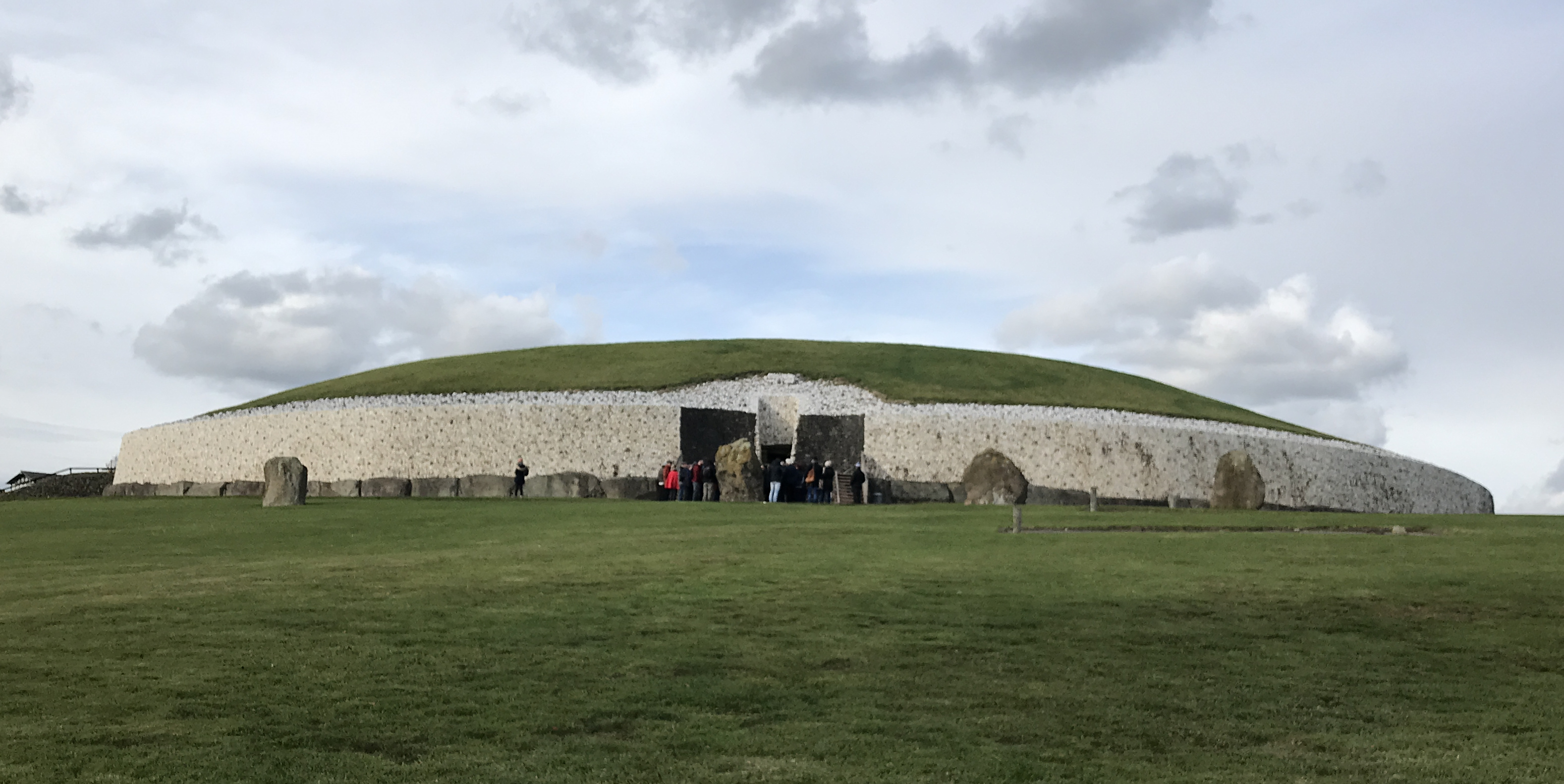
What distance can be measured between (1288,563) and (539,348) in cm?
3737

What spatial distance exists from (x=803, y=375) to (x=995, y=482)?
44.9 ft

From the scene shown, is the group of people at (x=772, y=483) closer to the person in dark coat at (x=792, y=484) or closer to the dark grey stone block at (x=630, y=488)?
the person in dark coat at (x=792, y=484)

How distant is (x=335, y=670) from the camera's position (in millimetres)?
9805

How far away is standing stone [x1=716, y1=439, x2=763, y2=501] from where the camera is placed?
31281 mm

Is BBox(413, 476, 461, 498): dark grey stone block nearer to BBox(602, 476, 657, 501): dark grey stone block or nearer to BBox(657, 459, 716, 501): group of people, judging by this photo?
BBox(602, 476, 657, 501): dark grey stone block

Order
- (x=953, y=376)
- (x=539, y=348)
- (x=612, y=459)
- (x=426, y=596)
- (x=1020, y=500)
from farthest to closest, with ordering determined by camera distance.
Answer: (x=539, y=348) → (x=953, y=376) → (x=612, y=459) → (x=1020, y=500) → (x=426, y=596)

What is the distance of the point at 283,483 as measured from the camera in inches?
1051

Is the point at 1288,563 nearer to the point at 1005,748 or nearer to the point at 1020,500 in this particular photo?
the point at 1005,748

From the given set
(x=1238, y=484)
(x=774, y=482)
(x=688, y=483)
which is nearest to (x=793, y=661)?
(x=1238, y=484)

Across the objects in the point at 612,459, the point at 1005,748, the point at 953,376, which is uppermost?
the point at 953,376

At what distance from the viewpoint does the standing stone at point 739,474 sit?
31281mm

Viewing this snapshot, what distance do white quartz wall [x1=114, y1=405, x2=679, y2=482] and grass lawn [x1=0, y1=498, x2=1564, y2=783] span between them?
1621 centimetres

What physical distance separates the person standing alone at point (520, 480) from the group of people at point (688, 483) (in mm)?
3575

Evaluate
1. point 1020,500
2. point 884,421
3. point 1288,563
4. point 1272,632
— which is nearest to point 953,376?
point 884,421
